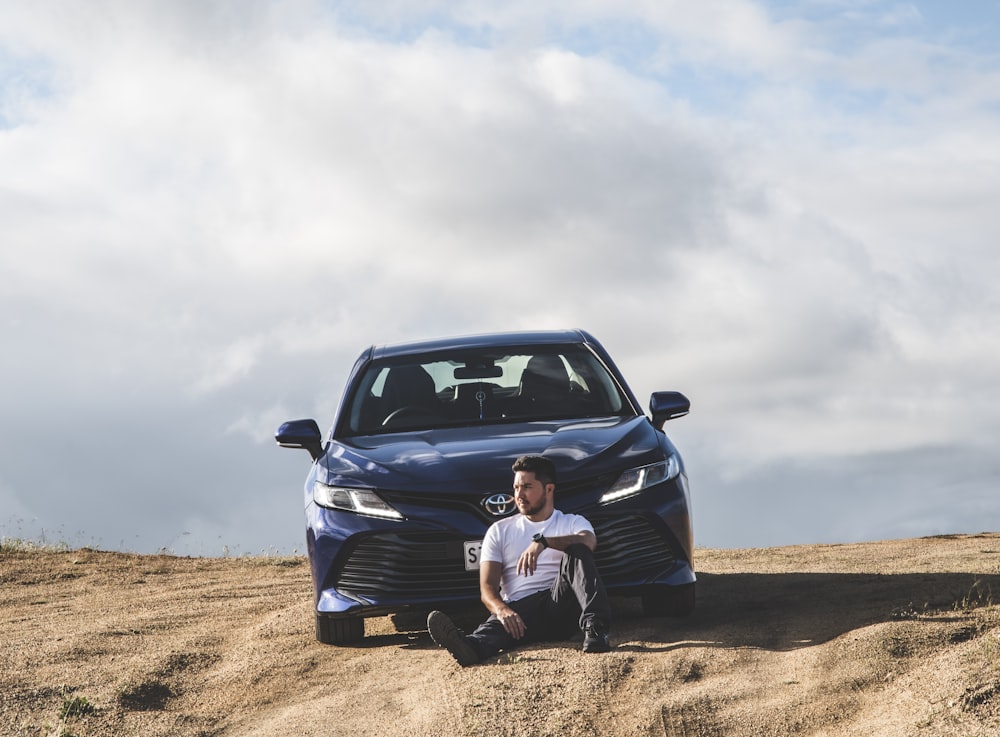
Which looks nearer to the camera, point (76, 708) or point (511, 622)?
point (76, 708)

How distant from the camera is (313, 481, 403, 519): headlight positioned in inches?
273

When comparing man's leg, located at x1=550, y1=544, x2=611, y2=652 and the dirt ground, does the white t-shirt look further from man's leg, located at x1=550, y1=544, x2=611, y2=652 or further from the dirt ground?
the dirt ground

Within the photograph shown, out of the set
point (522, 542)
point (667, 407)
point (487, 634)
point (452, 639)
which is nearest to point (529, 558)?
point (522, 542)

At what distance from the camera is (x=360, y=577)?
6.98 m

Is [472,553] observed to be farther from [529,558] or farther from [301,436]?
[301,436]

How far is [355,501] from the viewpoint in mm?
7004

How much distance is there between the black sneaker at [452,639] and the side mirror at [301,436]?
1.70m

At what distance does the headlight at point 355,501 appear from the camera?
6922 mm

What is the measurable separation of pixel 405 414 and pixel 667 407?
5.15 feet

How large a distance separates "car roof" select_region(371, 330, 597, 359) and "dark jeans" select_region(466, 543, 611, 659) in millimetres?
2193

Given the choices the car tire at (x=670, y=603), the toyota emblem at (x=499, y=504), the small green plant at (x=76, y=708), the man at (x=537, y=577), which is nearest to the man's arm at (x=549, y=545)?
the man at (x=537, y=577)

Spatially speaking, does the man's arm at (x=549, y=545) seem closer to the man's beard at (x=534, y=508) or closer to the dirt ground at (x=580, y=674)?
the man's beard at (x=534, y=508)

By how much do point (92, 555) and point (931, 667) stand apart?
448 inches

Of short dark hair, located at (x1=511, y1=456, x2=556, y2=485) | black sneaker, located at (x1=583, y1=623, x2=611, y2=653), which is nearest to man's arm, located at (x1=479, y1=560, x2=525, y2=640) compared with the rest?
black sneaker, located at (x1=583, y1=623, x2=611, y2=653)
